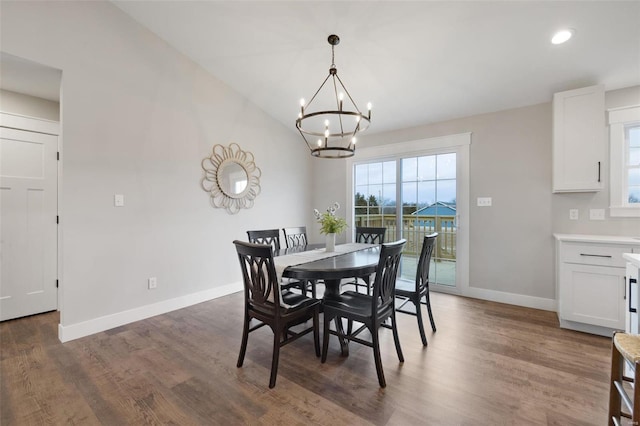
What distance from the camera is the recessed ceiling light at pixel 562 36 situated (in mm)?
2373

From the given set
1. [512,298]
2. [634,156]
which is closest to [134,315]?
[512,298]

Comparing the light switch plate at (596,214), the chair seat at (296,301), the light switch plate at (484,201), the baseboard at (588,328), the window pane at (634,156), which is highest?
the window pane at (634,156)

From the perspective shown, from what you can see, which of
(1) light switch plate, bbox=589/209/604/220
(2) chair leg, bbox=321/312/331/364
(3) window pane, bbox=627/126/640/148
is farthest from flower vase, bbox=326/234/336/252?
(3) window pane, bbox=627/126/640/148

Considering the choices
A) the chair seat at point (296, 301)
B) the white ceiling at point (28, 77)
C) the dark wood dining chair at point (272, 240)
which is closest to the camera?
the chair seat at point (296, 301)

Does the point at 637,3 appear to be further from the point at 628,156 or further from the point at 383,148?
the point at 383,148

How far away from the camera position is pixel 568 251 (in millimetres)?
2777

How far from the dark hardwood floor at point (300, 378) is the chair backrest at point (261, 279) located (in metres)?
0.53

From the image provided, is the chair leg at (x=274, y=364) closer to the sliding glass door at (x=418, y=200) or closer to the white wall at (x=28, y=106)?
the sliding glass door at (x=418, y=200)

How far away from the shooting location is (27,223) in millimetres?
3164

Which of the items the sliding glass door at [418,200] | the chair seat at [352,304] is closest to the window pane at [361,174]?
the sliding glass door at [418,200]

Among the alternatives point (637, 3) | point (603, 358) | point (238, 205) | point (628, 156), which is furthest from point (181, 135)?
point (628, 156)

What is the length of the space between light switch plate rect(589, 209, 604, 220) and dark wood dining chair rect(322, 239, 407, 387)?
248 centimetres

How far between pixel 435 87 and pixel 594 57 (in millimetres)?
1389

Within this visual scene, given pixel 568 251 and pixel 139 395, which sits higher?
pixel 568 251
